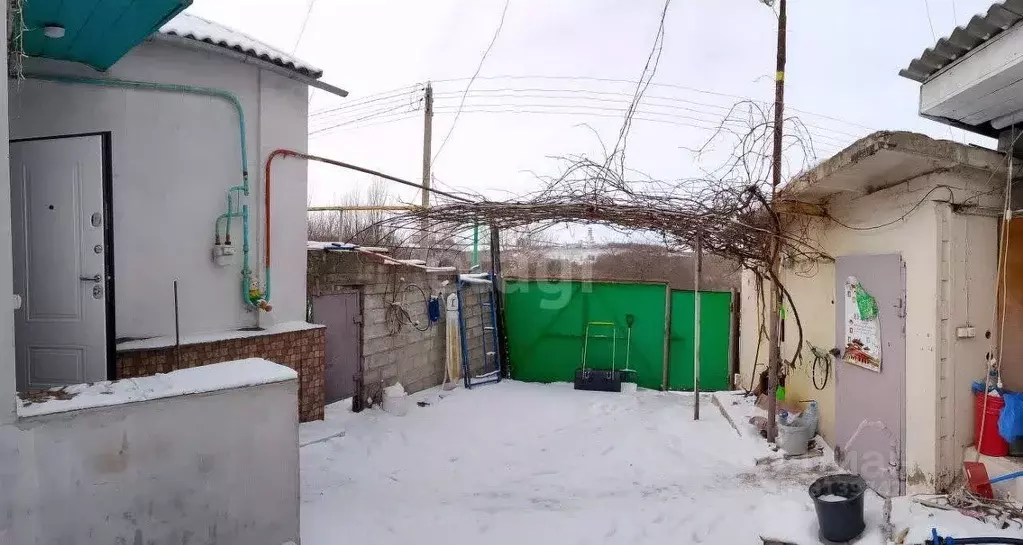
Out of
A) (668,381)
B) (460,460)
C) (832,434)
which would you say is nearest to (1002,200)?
(832,434)

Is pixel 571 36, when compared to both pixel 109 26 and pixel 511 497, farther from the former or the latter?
pixel 511 497

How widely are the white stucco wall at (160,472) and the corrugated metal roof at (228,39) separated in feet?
11.5

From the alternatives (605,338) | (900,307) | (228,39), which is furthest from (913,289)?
(228,39)

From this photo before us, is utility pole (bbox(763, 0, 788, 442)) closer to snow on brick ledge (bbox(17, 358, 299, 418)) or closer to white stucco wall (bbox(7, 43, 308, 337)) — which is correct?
snow on brick ledge (bbox(17, 358, 299, 418))

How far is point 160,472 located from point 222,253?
3.02m

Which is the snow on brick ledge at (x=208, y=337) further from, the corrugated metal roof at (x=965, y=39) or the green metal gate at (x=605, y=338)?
the corrugated metal roof at (x=965, y=39)

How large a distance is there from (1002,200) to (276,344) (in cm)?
609

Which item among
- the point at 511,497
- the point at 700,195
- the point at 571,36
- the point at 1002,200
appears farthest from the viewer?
the point at 571,36

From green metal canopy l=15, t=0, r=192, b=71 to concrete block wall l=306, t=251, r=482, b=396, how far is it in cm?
278

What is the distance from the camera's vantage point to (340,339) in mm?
6660

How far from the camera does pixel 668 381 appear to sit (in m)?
8.87

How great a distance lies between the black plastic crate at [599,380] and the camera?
855 cm

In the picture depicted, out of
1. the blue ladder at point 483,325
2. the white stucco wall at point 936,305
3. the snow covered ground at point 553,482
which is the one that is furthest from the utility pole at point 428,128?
Result: the white stucco wall at point 936,305

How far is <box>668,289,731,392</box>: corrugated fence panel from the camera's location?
8.69 m
